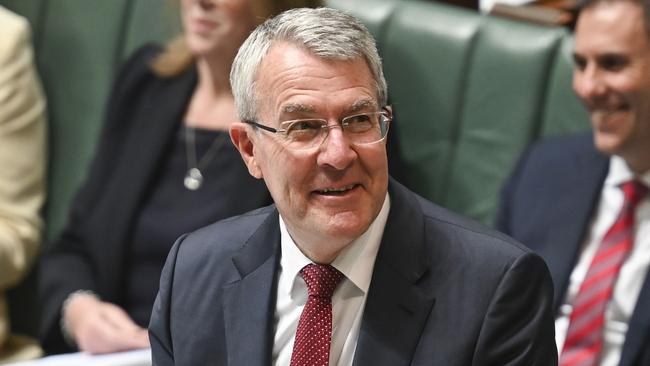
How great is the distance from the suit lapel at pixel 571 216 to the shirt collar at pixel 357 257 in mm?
768

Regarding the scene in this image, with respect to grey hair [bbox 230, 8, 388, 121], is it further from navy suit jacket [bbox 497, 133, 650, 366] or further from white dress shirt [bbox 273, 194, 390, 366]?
navy suit jacket [bbox 497, 133, 650, 366]

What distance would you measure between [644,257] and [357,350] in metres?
0.89

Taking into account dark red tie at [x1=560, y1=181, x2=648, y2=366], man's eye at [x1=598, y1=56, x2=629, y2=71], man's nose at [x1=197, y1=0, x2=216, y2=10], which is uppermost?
man's eye at [x1=598, y1=56, x2=629, y2=71]

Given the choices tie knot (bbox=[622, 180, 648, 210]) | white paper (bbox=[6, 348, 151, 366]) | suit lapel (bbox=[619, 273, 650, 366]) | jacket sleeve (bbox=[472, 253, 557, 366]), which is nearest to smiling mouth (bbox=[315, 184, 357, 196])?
jacket sleeve (bbox=[472, 253, 557, 366])

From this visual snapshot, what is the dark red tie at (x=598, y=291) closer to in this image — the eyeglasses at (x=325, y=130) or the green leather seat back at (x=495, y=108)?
the green leather seat back at (x=495, y=108)

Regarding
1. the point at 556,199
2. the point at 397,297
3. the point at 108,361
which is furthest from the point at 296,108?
the point at 556,199

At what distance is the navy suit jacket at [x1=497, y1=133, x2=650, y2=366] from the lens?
2.36 metres

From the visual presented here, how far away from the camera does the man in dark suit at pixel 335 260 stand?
154cm

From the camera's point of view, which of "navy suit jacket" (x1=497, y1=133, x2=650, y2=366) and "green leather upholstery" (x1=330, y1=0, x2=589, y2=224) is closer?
"navy suit jacket" (x1=497, y1=133, x2=650, y2=366)

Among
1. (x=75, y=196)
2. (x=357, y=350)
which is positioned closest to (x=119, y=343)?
(x=75, y=196)

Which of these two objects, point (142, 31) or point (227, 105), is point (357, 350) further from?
point (142, 31)

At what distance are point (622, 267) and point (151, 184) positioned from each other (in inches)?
42.7

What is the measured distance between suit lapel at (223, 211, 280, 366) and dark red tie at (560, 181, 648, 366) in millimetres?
803

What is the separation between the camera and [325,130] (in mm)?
1550
